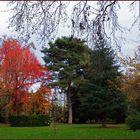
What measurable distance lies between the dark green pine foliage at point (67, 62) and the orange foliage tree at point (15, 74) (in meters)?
8.73

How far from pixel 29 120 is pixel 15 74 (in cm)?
709

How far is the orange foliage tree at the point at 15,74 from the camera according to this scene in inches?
A: 2276

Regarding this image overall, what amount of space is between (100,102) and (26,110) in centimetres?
1226

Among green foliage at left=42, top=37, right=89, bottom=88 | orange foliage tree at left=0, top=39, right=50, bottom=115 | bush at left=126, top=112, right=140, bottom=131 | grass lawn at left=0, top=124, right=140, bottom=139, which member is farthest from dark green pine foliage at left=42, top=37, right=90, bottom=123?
grass lawn at left=0, top=124, right=140, bottom=139

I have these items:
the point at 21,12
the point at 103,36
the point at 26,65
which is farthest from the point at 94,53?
the point at 26,65

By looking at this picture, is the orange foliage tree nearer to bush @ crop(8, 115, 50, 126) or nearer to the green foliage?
bush @ crop(8, 115, 50, 126)

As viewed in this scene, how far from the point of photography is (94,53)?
10820 mm

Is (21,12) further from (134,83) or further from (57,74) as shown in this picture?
(57,74)

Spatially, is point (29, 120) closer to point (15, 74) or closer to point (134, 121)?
point (15, 74)

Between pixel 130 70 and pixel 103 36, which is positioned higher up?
pixel 130 70

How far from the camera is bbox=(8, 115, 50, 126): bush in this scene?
58594 mm

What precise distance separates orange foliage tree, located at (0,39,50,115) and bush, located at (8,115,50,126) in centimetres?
203

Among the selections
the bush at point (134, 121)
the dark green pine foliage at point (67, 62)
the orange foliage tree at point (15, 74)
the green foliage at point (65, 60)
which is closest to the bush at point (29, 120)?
the orange foliage tree at point (15, 74)

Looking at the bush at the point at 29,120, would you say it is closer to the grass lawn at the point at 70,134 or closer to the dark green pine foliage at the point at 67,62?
the dark green pine foliage at the point at 67,62
